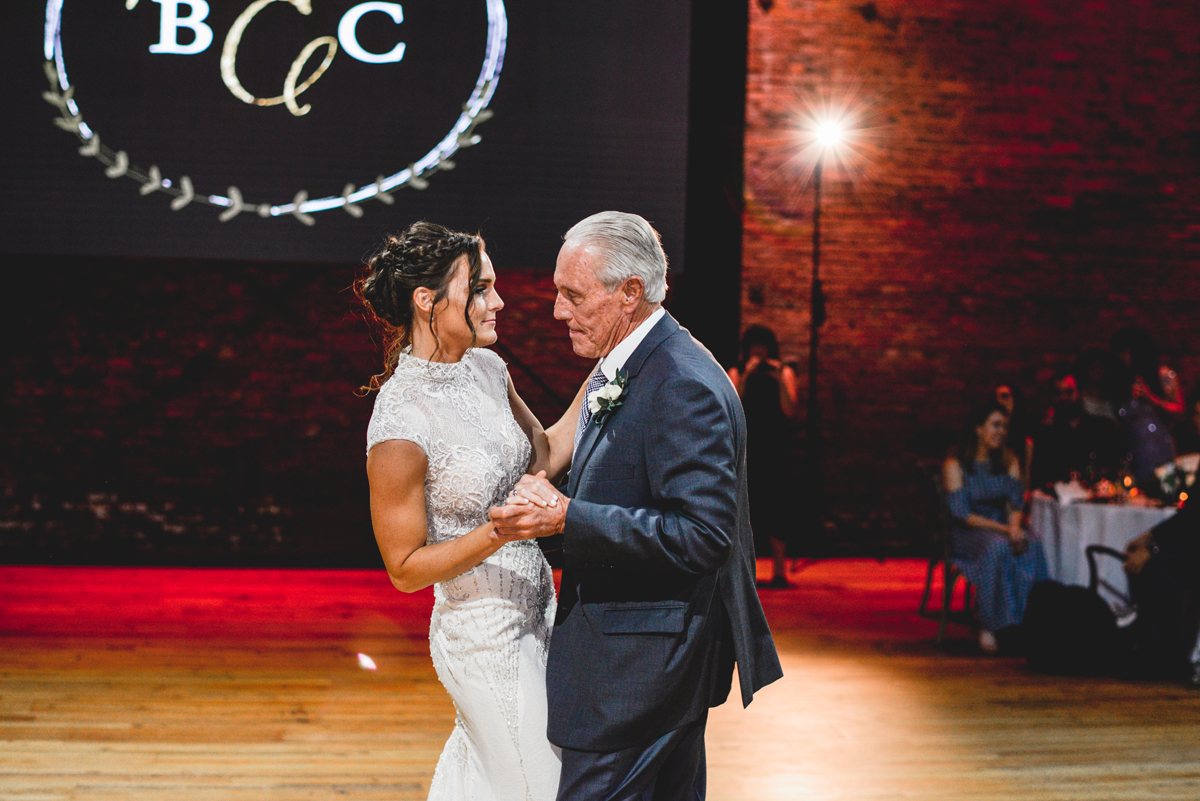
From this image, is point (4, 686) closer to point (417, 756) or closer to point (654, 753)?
point (417, 756)

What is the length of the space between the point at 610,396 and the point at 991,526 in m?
4.02

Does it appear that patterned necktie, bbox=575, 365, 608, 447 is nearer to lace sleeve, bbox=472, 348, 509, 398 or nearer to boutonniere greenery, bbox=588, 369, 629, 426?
boutonniere greenery, bbox=588, 369, 629, 426

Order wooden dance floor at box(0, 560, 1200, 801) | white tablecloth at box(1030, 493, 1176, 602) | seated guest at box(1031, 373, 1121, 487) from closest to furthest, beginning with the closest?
wooden dance floor at box(0, 560, 1200, 801) → white tablecloth at box(1030, 493, 1176, 602) → seated guest at box(1031, 373, 1121, 487)

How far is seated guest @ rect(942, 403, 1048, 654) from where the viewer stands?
512 centimetres

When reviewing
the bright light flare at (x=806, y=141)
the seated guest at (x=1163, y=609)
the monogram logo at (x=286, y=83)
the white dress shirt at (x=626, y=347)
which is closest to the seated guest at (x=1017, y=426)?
the seated guest at (x=1163, y=609)

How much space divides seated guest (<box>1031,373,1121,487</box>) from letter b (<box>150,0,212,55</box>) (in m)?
4.66

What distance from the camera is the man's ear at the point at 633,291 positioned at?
176 cm

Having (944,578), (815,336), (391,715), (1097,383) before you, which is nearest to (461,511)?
(391,715)

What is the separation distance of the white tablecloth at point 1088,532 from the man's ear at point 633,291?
3926mm

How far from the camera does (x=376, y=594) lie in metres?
6.22

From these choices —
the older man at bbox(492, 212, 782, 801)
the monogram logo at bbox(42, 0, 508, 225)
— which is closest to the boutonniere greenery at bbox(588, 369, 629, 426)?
the older man at bbox(492, 212, 782, 801)

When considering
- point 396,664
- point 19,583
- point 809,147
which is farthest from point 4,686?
point 809,147

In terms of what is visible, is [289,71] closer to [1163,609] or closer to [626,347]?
[626,347]

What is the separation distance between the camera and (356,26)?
16.4 feet
